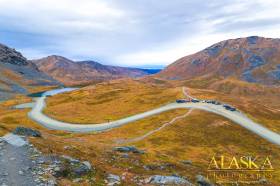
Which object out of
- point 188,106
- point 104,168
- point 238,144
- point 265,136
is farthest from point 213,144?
point 104,168

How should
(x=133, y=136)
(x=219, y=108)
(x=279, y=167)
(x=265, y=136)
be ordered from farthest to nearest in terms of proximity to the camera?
(x=219, y=108)
(x=265, y=136)
(x=133, y=136)
(x=279, y=167)

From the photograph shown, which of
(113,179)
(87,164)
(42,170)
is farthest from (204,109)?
(42,170)

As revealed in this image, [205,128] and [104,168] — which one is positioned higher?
[104,168]

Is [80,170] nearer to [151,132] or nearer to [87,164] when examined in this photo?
[87,164]

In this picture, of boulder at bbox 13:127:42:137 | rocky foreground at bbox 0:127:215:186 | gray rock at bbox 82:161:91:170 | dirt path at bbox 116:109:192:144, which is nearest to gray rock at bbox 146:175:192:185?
rocky foreground at bbox 0:127:215:186

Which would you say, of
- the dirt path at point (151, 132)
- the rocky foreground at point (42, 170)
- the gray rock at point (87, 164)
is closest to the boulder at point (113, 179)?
the rocky foreground at point (42, 170)

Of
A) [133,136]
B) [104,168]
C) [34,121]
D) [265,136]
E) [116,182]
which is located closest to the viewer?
[116,182]

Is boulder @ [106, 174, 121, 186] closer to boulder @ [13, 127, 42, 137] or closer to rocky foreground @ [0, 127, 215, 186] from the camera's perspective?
rocky foreground @ [0, 127, 215, 186]

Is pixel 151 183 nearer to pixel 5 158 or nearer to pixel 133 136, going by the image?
pixel 5 158

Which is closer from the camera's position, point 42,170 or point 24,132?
point 42,170

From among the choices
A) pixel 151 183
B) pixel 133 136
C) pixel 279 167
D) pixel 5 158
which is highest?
pixel 5 158

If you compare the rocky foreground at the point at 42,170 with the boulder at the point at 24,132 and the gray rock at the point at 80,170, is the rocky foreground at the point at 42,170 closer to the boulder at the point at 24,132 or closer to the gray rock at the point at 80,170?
the gray rock at the point at 80,170
